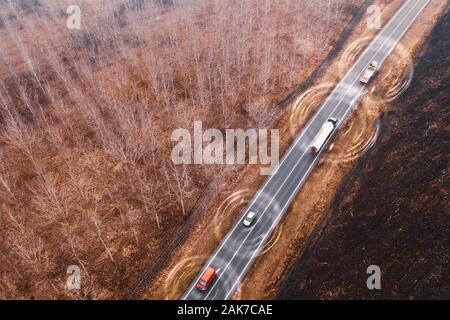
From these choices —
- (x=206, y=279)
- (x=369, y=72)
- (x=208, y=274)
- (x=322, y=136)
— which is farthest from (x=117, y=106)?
(x=369, y=72)

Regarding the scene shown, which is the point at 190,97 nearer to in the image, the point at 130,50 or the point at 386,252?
the point at 130,50

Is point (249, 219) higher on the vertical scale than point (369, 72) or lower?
lower

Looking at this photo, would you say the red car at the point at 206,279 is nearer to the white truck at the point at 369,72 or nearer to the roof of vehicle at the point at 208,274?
the roof of vehicle at the point at 208,274

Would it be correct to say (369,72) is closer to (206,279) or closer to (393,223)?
(393,223)

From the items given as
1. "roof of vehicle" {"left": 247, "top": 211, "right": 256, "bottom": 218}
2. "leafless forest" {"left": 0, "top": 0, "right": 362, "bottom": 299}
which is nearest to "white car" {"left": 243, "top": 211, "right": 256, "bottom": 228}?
"roof of vehicle" {"left": 247, "top": 211, "right": 256, "bottom": 218}

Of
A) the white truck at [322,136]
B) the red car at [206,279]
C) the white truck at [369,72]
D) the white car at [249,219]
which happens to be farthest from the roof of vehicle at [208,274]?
the white truck at [369,72]

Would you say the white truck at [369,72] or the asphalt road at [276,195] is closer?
the asphalt road at [276,195]
